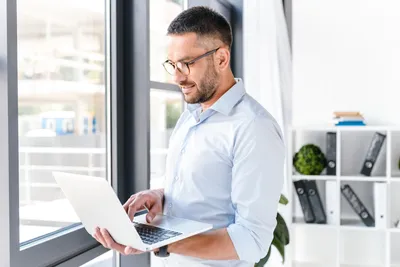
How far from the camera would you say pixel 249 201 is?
1203mm

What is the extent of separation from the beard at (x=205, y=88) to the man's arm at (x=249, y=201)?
0.15 m

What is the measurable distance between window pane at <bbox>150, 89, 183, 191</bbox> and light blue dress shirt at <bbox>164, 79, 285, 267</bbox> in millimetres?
915

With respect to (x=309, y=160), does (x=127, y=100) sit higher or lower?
higher

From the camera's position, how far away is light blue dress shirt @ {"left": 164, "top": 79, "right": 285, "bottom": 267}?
1209 mm

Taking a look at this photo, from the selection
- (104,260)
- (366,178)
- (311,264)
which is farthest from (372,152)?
(104,260)

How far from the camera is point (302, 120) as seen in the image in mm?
3213

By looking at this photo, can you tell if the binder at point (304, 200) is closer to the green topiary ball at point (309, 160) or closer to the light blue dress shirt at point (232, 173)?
the green topiary ball at point (309, 160)

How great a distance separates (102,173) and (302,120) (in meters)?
1.65

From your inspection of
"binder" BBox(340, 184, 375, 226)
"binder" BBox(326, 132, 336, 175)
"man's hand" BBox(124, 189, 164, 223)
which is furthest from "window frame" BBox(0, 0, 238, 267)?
"binder" BBox(340, 184, 375, 226)

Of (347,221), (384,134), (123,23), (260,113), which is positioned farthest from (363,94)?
(260,113)

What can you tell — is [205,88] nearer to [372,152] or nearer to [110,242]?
[110,242]

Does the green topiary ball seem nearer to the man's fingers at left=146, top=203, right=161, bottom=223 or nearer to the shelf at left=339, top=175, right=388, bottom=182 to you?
the shelf at left=339, top=175, right=388, bottom=182

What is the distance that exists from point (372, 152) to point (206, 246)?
78.1 inches

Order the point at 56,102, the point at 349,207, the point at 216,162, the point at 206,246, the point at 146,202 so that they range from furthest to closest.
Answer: the point at 349,207 < the point at 56,102 < the point at 146,202 < the point at 216,162 < the point at 206,246
